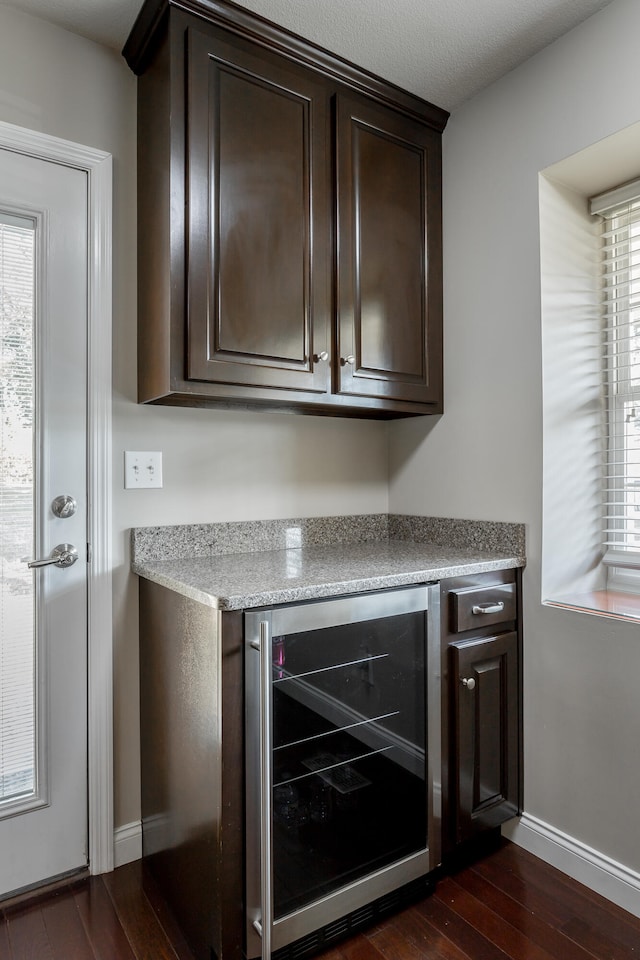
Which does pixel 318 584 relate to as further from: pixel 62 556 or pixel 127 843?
pixel 127 843

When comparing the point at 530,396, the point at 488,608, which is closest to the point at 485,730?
the point at 488,608

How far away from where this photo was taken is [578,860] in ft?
5.46

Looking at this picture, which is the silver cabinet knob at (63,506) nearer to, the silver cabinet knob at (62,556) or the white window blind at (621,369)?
the silver cabinet knob at (62,556)

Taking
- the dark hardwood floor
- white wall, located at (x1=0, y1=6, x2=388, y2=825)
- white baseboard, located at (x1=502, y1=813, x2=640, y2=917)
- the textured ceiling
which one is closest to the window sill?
white baseboard, located at (x1=502, y1=813, x2=640, y2=917)

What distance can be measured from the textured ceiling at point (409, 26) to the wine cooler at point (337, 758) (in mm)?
1625

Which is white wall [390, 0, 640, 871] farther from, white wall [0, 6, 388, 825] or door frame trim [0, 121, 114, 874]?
door frame trim [0, 121, 114, 874]

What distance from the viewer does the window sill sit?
163 cm

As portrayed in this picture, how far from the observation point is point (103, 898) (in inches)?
62.9

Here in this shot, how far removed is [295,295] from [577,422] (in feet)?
3.31

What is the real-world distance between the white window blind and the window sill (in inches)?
4.2

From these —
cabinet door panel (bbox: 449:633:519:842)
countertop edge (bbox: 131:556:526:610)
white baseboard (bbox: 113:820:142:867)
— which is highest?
countertop edge (bbox: 131:556:526:610)

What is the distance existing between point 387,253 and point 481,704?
4.90ft

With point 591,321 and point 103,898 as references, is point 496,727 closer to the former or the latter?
point 103,898

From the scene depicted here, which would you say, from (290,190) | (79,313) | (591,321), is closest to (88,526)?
(79,313)
